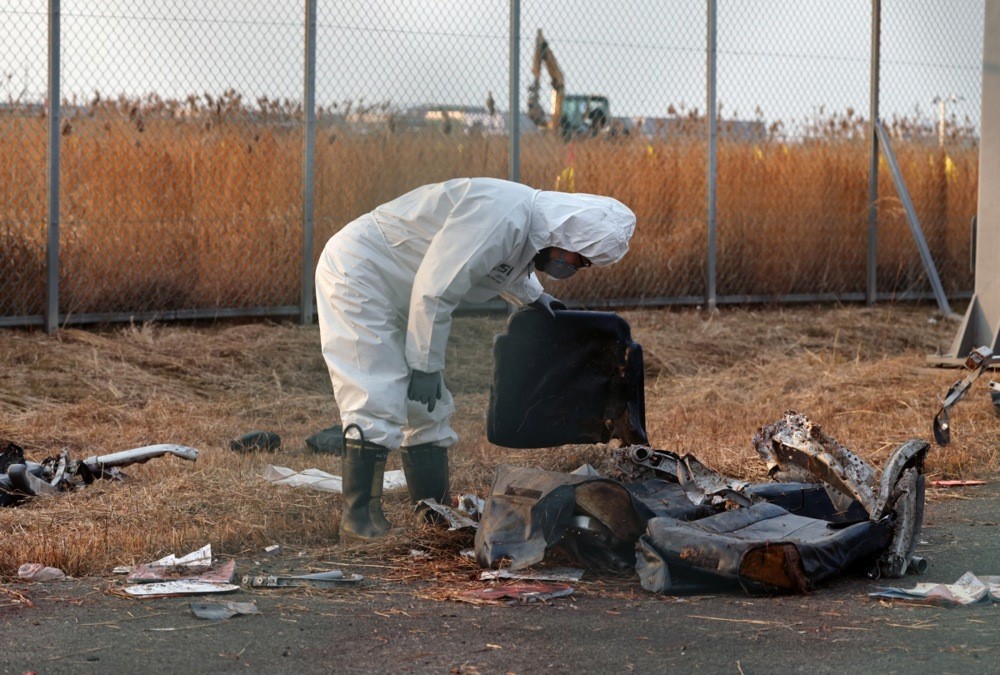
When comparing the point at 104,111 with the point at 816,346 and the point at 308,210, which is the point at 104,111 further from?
the point at 816,346

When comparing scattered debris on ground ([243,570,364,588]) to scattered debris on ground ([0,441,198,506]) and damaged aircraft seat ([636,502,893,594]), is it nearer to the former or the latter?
damaged aircraft seat ([636,502,893,594])

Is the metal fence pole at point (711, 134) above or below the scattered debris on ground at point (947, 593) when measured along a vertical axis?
above

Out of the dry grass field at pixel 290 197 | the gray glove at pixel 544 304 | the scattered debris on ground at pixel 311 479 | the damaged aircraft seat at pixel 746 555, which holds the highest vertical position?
the dry grass field at pixel 290 197

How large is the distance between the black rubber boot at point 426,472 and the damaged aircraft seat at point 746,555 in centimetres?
133

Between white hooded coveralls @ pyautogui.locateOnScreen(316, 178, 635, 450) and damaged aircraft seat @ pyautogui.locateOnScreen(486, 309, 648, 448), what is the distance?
0.18m

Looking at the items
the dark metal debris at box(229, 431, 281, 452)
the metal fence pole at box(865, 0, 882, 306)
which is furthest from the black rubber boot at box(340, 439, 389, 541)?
the metal fence pole at box(865, 0, 882, 306)

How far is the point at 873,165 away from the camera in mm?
12195

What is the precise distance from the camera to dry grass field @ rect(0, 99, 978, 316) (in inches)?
Result: 342

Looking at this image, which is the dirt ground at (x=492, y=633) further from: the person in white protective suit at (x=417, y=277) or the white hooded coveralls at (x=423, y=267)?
the white hooded coveralls at (x=423, y=267)

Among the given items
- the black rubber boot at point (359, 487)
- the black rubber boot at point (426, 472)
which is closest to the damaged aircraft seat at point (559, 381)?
the black rubber boot at point (426, 472)

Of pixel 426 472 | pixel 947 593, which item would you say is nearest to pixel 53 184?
pixel 426 472

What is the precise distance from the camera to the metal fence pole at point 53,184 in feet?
27.5

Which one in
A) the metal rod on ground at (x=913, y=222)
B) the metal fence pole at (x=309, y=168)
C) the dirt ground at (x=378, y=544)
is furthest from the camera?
the metal rod on ground at (x=913, y=222)

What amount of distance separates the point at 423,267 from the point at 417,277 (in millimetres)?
47
